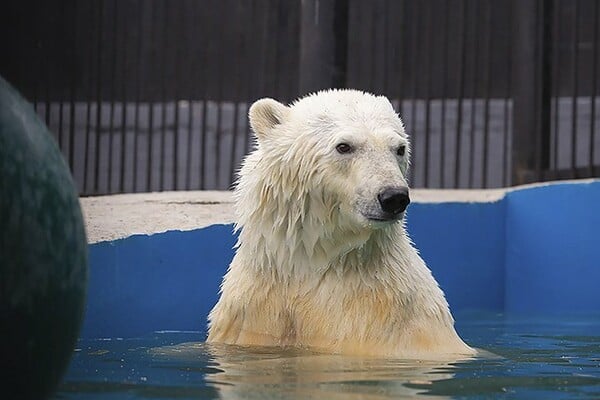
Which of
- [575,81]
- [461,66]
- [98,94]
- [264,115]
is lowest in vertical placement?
[264,115]

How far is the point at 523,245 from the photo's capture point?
6602 mm

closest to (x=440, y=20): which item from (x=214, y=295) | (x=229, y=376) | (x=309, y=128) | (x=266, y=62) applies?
(x=266, y=62)

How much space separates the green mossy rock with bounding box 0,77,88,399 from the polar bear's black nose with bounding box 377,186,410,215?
1.38 metres

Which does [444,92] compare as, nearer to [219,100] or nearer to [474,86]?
[474,86]

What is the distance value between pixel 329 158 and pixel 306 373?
83 centimetres

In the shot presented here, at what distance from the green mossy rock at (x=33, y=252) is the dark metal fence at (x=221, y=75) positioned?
5.74 meters

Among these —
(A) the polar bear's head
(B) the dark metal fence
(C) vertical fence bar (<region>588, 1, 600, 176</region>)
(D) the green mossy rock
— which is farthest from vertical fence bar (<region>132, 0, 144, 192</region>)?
(D) the green mossy rock

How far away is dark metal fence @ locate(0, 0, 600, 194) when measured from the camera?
805cm

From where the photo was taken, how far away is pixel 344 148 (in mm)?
3857

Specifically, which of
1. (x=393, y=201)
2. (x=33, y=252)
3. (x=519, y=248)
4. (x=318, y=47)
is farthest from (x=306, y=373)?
(x=318, y=47)

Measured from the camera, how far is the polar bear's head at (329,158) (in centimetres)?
372

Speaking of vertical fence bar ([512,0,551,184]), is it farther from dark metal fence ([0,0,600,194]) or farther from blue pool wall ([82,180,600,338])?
blue pool wall ([82,180,600,338])

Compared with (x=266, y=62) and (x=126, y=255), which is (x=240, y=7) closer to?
(x=266, y=62)

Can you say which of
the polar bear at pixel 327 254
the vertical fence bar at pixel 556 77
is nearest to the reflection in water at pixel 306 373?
the polar bear at pixel 327 254
